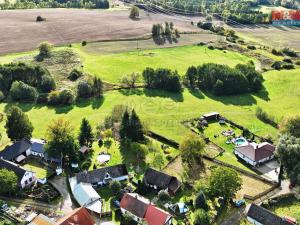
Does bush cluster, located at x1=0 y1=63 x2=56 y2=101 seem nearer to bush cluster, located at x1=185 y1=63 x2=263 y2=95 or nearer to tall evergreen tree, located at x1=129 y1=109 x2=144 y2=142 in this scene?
tall evergreen tree, located at x1=129 y1=109 x2=144 y2=142

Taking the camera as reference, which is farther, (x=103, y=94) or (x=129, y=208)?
(x=103, y=94)

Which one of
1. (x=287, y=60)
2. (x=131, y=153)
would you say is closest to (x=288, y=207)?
(x=131, y=153)

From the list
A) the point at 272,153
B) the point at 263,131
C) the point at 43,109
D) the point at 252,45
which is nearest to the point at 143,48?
the point at 252,45

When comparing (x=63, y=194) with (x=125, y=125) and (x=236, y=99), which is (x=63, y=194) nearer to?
(x=125, y=125)

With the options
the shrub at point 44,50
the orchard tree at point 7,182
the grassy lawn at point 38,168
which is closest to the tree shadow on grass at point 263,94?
the grassy lawn at point 38,168

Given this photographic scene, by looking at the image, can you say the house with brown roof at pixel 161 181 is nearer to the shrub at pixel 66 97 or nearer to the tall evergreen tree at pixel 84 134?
the tall evergreen tree at pixel 84 134

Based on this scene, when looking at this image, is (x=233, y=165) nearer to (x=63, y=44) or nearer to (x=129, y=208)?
(x=129, y=208)

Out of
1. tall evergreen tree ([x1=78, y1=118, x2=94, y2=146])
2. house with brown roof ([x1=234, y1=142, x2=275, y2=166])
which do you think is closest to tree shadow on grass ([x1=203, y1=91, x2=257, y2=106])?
house with brown roof ([x1=234, y1=142, x2=275, y2=166])
